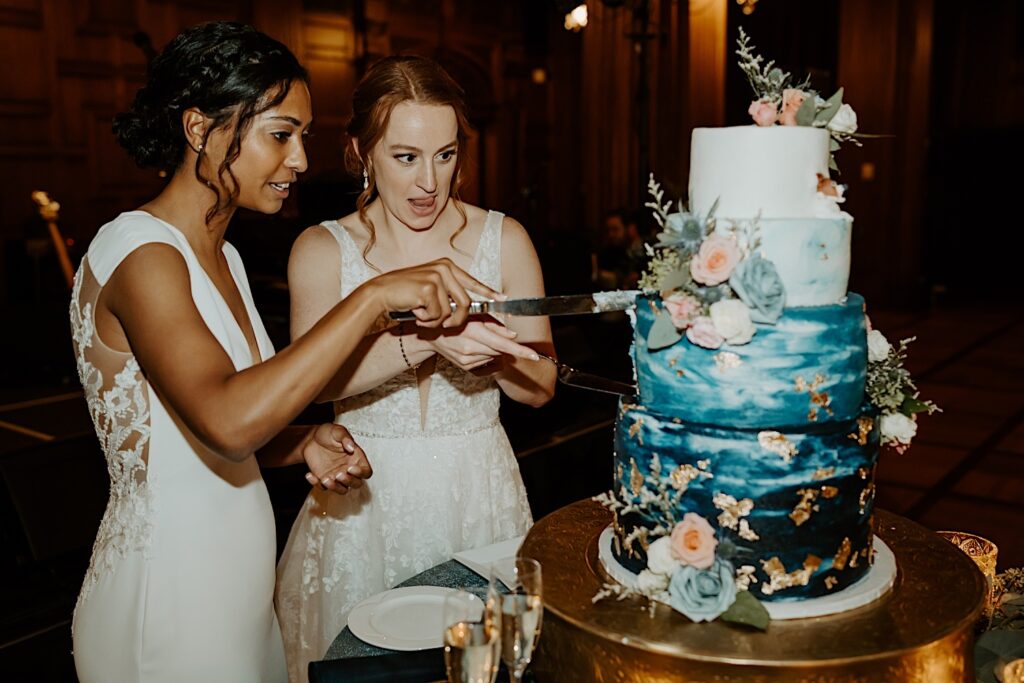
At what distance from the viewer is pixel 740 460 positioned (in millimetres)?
1367

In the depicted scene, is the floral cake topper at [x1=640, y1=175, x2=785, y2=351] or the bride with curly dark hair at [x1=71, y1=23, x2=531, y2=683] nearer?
the floral cake topper at [x1=640, y1=175, x2=785, y2=351]

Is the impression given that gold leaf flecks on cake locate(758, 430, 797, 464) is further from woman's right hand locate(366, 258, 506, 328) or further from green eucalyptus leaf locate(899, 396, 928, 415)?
woman's right hand locate(366, 258, 506, 328)

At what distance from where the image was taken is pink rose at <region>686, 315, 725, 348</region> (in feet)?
4.39

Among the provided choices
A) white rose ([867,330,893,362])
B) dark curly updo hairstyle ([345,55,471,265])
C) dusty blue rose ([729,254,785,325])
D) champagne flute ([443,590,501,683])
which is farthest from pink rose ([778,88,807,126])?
dark curly updo hairstyle ([345,55,471,265])

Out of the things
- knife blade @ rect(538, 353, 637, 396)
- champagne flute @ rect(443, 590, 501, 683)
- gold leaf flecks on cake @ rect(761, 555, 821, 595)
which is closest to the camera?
champagne flute @ rect(443, 590, 501, 683)

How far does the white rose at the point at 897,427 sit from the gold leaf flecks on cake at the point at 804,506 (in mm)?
274

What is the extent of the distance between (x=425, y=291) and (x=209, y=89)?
1.75 ft

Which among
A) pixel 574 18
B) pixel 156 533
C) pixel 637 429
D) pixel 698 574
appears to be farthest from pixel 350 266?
pixel 574 18

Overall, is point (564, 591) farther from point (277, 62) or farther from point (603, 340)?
point (603, 340)

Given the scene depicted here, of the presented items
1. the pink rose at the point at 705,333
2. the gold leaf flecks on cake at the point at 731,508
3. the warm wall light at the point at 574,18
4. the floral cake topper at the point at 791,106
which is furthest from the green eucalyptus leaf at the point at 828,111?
the warm wall light at the point at 574,18

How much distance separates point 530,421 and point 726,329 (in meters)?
2.80

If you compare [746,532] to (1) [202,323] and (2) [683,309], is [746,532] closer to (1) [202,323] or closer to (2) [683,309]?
(2) [683,309]

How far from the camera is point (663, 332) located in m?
1.40

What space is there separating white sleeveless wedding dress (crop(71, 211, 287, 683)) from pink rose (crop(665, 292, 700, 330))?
844 mm
